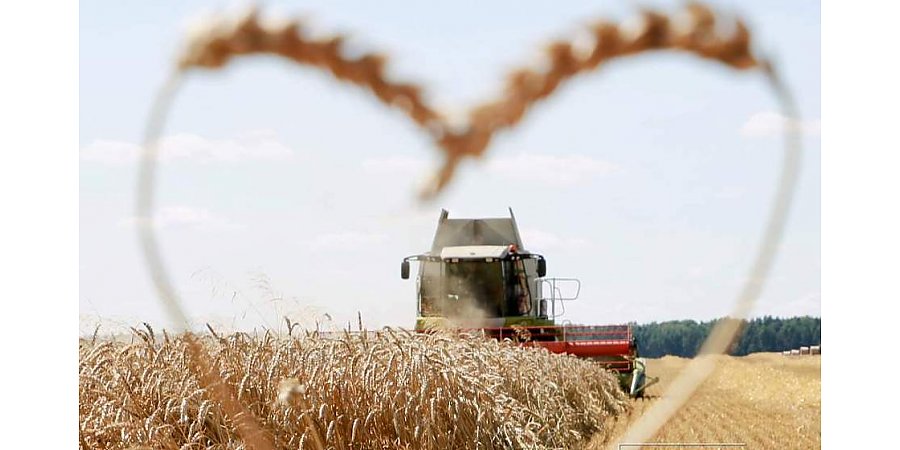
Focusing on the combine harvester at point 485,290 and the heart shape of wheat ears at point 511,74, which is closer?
the heart shape of wheat ears at point 511,74

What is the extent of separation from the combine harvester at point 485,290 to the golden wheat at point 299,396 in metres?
7.17

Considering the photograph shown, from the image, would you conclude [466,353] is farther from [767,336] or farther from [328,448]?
[767,336]

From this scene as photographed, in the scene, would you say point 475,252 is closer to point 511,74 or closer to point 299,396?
point 299,396

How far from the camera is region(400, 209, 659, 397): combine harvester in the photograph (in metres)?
14.8

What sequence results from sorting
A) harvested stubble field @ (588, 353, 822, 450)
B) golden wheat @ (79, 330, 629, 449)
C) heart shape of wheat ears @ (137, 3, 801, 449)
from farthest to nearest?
harvested stubble field @ (588, 353, 822, 450) → golden wheat @ (79, 330, 629, 449) → heart shape of wheat ears @ (137, 3, 801, 449)

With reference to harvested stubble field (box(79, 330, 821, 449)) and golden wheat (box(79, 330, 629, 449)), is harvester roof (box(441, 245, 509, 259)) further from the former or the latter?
golden wheat (box(79, 330, 629, 449))

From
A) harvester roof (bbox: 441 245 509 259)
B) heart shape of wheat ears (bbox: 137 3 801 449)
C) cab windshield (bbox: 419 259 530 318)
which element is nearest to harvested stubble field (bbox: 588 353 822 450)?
heart shape of wheat ears (bbox: 137 3 801 449)

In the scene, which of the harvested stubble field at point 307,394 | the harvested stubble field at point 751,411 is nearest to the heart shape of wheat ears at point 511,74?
the harvested stubble field at point 751,411

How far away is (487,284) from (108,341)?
875 centimetres

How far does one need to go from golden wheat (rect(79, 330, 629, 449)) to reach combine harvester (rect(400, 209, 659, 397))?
7168 mm

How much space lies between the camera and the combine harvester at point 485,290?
14758 mm

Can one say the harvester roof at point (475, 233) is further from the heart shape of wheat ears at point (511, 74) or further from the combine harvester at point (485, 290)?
the heart shape of wheat ears at point (511, 74)

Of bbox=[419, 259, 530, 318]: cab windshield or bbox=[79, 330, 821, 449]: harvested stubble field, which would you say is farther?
bbox=[419, 259, 530, 318]: cab windshield

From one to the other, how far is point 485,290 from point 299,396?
30.3 feet
